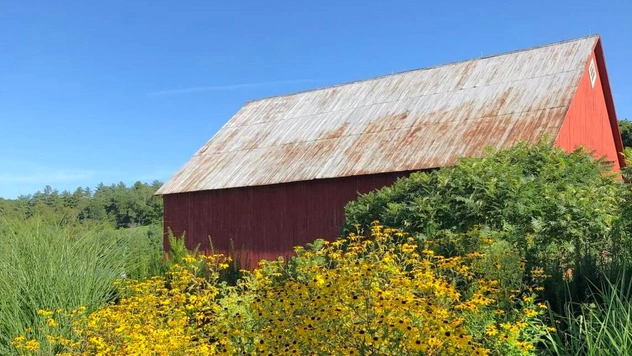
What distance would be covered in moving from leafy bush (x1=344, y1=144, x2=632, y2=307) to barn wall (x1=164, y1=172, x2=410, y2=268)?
4.97m

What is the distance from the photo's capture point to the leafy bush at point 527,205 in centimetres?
744

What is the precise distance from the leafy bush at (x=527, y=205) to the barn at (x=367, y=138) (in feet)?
12.6

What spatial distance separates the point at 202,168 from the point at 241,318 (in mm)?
14358

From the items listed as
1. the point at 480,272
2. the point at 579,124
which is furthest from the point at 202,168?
the point at 480,272

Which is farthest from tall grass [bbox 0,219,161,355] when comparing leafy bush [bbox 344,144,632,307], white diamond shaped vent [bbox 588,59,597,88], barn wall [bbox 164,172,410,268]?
white diamond shaped vent [bbox 588,59,597,88]

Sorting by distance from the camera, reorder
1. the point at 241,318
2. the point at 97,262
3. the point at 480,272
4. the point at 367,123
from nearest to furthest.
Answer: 1. the point at 241,318
2. the point at 480,272
3. the point at 97,262
4. the point at 367,123

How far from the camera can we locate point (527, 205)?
26.7ft

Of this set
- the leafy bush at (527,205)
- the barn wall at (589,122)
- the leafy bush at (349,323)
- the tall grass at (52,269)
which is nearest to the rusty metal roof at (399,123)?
the barn wall at (589,122)

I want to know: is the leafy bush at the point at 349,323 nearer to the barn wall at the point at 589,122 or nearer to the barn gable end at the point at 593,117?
the barn gable end at the point at 593,117

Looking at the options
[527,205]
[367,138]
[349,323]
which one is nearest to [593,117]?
[367,138]

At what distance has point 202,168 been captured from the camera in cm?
1917

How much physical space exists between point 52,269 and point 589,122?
14.5 meters

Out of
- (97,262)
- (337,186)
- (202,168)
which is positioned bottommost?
(97,262)

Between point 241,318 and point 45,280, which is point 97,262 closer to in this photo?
point 45,280
